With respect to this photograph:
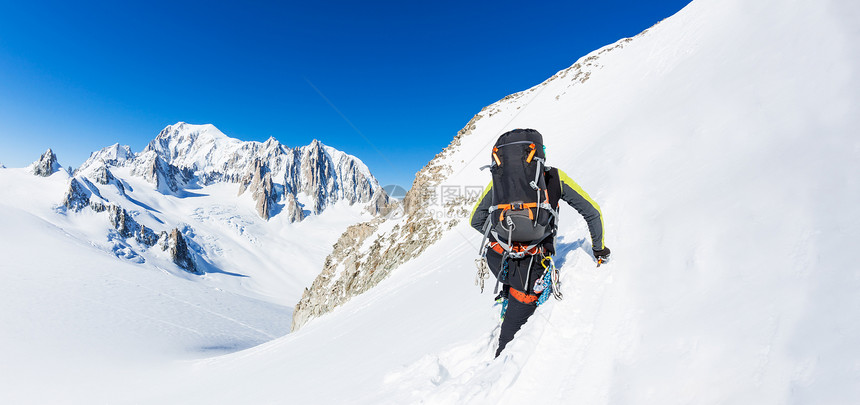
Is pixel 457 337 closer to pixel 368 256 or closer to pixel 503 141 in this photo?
pixel 503 141

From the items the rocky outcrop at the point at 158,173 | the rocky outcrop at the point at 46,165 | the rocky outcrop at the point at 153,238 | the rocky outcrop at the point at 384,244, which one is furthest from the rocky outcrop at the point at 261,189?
the rocky outcrop at the point at 384,244

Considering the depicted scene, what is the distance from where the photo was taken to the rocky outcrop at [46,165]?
10394 centimetres

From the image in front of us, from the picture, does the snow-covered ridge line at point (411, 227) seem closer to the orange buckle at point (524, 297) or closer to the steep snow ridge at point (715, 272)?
the steep snow ridge at point (715, 272)

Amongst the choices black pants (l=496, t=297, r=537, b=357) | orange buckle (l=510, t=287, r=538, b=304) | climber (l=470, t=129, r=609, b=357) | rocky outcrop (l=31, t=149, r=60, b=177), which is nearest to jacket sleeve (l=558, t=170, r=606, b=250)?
climber (l=470, t=129, r=609, b=357)

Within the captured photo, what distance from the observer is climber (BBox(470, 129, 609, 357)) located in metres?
3.54

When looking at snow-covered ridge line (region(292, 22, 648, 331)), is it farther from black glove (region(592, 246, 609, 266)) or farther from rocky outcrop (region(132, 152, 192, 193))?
rocky outcrop (region(132, 152, 192, 193))

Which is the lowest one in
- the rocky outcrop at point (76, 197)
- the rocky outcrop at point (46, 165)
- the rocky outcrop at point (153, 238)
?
the rocky outcrop at point (153, 238)

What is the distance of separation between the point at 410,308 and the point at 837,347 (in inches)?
333

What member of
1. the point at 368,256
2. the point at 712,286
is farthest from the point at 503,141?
the point at 368,256

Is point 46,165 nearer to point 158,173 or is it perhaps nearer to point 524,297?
point 158,173

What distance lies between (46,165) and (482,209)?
518ft

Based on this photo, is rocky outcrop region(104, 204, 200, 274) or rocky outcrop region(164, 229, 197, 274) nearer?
rocky outcrop region(104, 204, 200, 274)

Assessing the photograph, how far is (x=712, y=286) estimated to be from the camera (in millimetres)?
2822

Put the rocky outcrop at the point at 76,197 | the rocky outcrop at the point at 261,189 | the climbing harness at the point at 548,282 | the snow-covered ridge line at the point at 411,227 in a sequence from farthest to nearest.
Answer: the rocky outcrop at the point at 261,189, the rocky outcrop at the point at 76,197, the snow-covered ridge line at the point at 411,227, the climbing harness at the point at 548,282
